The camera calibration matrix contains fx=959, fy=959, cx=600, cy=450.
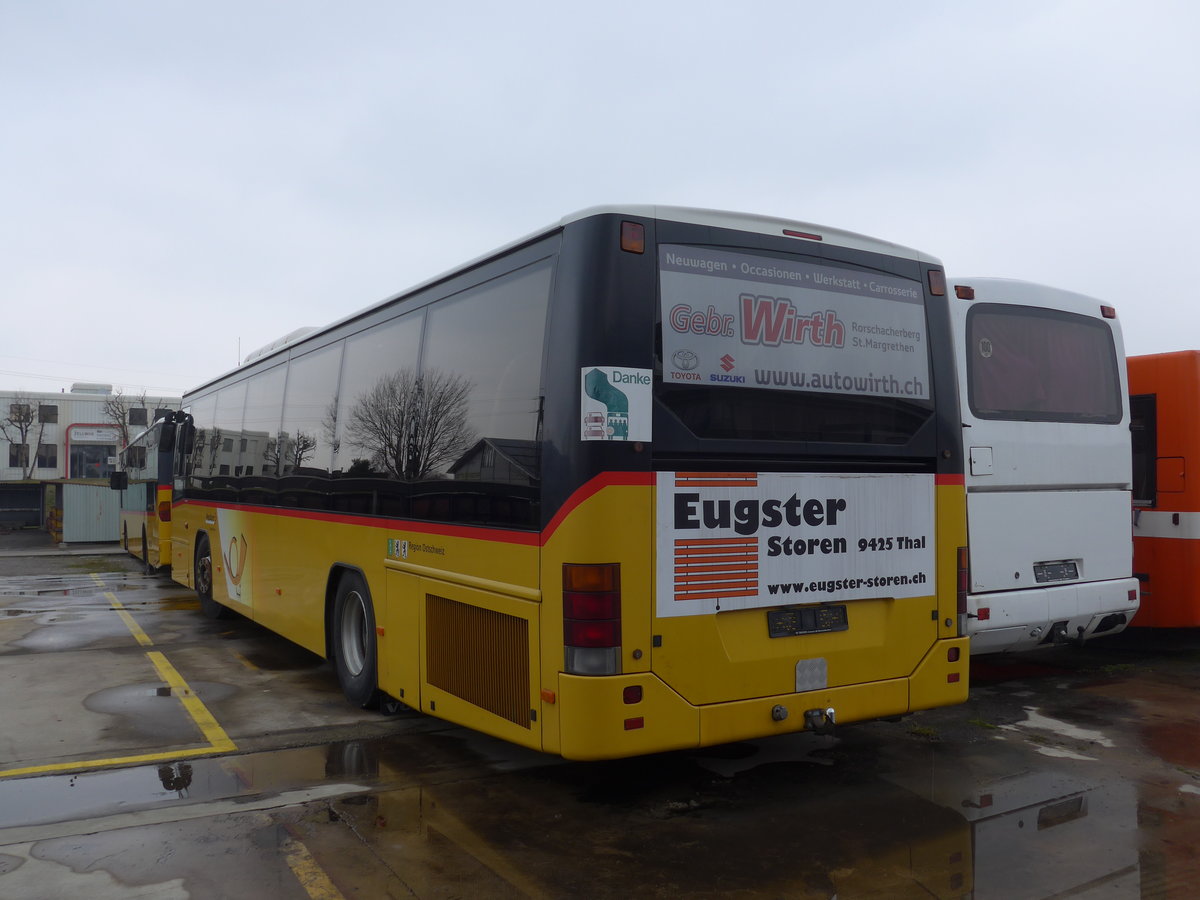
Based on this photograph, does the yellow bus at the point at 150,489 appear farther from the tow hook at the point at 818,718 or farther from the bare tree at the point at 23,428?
the bare tree at the point at 23,428

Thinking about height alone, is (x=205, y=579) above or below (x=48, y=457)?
below

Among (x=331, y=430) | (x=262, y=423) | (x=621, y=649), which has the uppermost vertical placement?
(x=262, y=423)

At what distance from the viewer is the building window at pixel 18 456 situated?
5078cm

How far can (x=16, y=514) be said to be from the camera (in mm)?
41500

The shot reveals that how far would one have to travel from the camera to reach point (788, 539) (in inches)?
205

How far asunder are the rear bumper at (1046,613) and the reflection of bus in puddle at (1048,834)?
1660mm

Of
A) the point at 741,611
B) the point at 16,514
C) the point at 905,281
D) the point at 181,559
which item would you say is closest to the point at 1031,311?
the point at 905,281

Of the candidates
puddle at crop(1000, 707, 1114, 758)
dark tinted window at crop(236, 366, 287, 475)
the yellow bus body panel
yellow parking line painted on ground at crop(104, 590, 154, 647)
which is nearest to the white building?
yellow parking line painted on ground at crop(104, 590, 154, 647)

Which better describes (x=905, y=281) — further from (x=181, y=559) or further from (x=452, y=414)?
(x=181, y=559)

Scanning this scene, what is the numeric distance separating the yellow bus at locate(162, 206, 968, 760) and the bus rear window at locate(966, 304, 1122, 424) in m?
1.82

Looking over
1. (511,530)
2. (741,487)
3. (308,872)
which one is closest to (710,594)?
(741,487)

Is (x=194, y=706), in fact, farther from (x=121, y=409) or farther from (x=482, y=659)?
(x=121, y=409)

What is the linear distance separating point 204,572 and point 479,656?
8237mm

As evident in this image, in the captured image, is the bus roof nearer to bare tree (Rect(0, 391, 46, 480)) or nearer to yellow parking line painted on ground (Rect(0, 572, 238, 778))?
yellow parking line painted on ground (Rect(0, 572, 238, 778))
